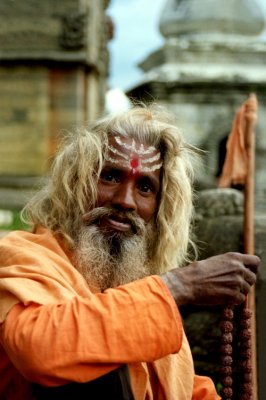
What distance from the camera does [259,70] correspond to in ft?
75.3

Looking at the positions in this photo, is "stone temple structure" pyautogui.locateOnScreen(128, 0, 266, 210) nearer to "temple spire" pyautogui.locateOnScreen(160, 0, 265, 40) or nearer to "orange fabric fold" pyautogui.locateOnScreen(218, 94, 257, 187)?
"temple spire" pyautogui.locateOnScreen(160, 0, 265, 40)

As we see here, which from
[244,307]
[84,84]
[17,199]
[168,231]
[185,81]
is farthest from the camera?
[185,81]

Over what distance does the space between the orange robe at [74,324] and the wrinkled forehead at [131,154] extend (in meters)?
0.53

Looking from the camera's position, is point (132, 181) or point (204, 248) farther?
point (204, 248)

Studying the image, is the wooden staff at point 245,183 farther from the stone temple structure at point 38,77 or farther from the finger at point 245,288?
the stone temple structure at point 38,77

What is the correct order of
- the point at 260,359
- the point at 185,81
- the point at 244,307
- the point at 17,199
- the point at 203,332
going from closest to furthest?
the point at 244,307
the point at 260,359
the point at 203,332
the point at 17,199
the point at 185,81

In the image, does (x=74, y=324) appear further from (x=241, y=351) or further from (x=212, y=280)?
(x=241, y=351)

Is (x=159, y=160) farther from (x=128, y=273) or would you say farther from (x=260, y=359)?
(x=260, y=359)

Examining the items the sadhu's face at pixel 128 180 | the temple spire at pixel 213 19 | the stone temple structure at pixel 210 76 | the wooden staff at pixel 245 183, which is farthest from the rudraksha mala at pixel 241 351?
the temple spire at pixel 213 19

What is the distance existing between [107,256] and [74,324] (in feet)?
1.99

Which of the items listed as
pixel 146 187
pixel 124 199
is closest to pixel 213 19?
pixel 146 187

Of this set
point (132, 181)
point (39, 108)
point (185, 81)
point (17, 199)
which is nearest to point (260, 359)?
point (132, 181)

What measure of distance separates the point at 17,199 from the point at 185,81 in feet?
27.3

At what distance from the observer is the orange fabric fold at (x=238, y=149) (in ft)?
18.9
